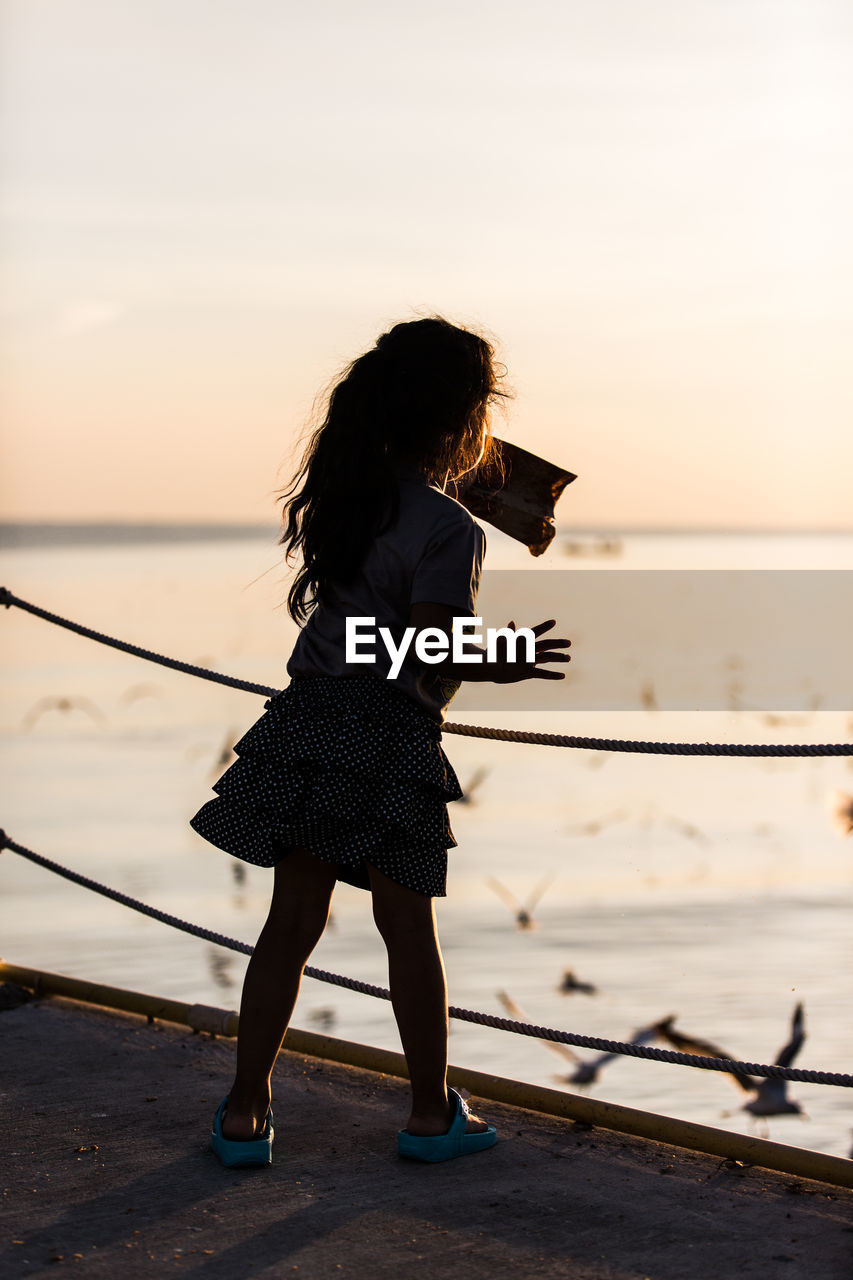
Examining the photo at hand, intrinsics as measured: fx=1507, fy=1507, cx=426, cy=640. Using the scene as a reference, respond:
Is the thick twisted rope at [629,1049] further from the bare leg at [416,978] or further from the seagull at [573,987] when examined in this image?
the seagull at [573,987]

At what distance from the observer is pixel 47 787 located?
9.22 meters

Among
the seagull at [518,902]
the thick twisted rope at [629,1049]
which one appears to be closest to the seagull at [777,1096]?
the thick twisted rope at [629,1049]

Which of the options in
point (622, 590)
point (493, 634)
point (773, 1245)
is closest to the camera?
point (773, 1245)

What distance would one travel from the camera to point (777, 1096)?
4.25 meters

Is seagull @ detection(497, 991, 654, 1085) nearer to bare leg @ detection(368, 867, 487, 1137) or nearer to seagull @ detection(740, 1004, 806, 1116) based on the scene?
seagull @ detection(740, 1004, 806, 1116)

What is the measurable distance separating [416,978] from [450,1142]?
0.33 metres

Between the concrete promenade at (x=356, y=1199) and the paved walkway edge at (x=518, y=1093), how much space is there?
24 mm

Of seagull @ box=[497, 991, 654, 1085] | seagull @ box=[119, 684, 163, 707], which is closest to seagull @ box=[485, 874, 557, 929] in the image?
seagull @ box=[497, 991, 654, 1085]

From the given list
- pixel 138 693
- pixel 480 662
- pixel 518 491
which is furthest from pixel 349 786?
pixel 138 693

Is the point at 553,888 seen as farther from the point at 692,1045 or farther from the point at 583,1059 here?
the point at 692,1045

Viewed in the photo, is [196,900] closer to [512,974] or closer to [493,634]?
[512,974]

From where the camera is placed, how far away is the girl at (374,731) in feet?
8.43

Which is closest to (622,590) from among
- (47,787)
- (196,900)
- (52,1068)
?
(47,787)

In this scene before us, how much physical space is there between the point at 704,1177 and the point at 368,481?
134 centimetres
